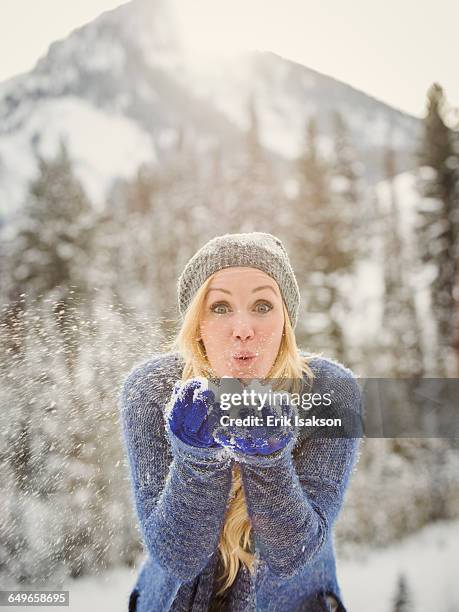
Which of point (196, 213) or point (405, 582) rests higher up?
point (196, 213)

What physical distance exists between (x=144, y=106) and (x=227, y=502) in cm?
173

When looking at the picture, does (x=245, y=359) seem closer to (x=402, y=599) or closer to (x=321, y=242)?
(x=402, y=599)

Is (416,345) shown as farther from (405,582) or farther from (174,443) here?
(174,443)

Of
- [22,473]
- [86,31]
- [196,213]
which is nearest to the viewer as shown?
[22,473]

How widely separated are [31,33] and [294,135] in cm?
102

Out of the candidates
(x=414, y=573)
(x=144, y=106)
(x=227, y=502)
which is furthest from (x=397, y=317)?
(x=227, y=502)

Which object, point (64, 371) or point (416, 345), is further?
point (416, 345)

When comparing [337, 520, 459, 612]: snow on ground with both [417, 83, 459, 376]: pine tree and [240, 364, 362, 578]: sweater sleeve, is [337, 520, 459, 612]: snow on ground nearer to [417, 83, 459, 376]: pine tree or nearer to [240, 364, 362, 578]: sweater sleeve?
[417, 83, 459, 376]: pine tree

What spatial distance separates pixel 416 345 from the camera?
2105mm

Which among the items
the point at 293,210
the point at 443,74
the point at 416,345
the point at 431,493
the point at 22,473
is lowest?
the point at 431,493

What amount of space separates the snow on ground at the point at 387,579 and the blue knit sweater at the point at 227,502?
1.96ft

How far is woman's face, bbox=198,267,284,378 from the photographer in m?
0.74

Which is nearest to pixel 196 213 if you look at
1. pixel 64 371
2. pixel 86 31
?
pixel 86 31

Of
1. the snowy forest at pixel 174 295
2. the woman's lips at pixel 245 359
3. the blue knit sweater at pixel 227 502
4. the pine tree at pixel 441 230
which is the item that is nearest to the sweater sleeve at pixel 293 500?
the blue knit sweater at pixel 227 502
